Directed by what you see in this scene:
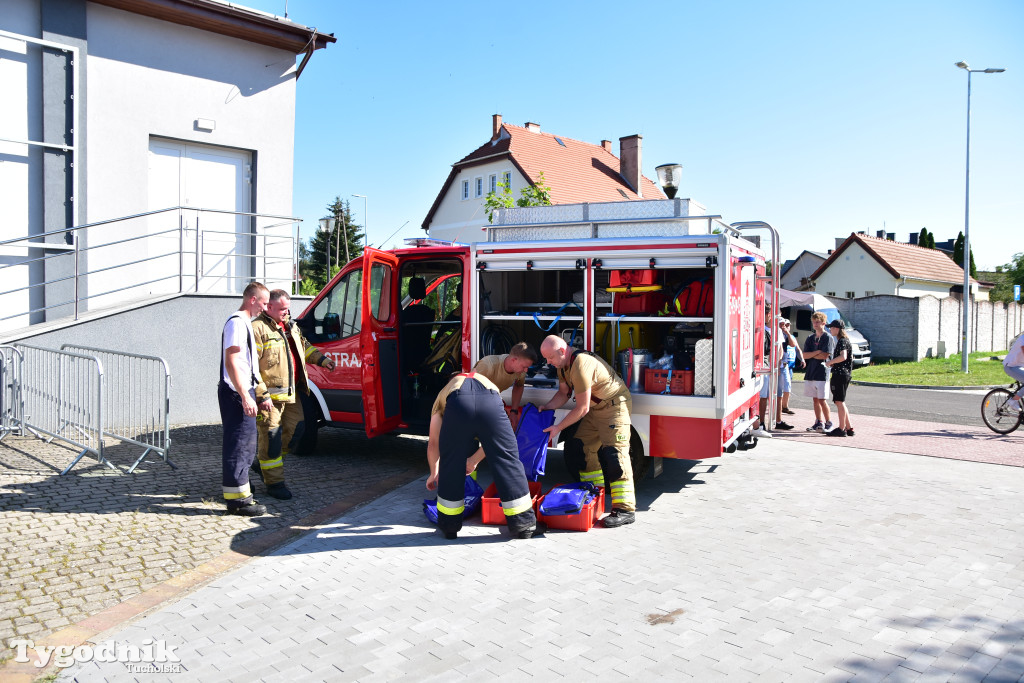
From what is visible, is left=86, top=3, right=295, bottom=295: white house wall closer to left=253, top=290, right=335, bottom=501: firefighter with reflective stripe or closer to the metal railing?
the metal railing

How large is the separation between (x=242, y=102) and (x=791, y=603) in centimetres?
1194

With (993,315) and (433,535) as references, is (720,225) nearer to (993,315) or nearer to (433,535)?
(433,535)

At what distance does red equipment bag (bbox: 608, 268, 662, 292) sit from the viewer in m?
6.61

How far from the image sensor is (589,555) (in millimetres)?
5176

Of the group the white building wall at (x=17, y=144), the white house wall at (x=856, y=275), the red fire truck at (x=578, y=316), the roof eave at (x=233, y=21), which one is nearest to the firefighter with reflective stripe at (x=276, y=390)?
the red fire truck at (x=578, y=316)

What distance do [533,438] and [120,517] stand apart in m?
3.43

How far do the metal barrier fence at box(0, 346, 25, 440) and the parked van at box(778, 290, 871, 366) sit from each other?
17785 mm

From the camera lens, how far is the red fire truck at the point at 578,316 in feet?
20.4

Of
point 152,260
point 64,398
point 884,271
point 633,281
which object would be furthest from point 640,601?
point 884,271

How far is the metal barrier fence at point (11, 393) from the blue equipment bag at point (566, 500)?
6585 millimetres

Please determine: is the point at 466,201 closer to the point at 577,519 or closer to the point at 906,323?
the point at 906,323

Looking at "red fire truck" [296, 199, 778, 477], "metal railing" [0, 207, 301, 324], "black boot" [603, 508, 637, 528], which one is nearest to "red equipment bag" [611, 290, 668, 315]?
"red fire truck" [296, 199, 778, 477]

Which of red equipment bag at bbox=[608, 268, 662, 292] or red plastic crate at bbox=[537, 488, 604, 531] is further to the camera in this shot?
red equipment bag at bbox=[608, 268, 662, 292]

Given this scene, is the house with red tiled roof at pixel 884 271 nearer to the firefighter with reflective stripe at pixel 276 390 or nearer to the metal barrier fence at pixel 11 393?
the firefighter with reflective stripe at pixel 276 390
